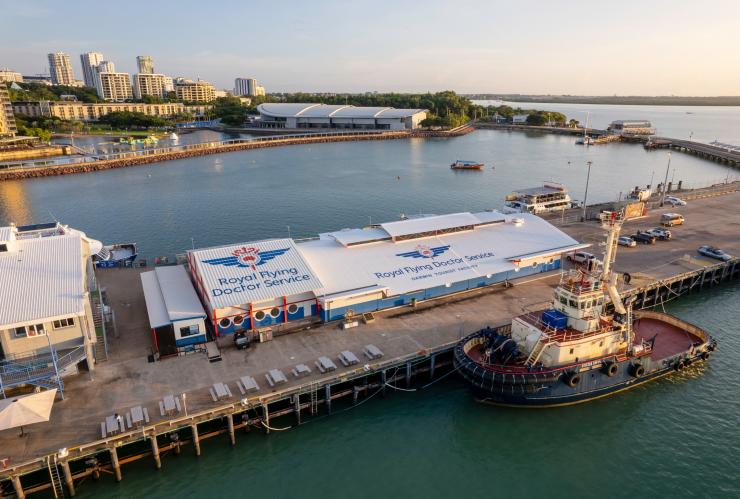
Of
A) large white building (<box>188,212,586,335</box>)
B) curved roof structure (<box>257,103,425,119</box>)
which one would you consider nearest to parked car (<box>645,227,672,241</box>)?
large white building (<box>188,212,586,335</box>)

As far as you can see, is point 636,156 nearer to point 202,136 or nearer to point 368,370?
point 368,370

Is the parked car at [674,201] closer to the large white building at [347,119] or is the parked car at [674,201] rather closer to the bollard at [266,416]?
the bollard at [266,416]

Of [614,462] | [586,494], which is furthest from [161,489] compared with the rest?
[614,462]

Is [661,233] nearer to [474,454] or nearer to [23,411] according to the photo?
[474,454]

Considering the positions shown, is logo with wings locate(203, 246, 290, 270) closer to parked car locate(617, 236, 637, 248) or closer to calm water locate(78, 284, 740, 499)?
calm water locate(78, 284, 740, 499)

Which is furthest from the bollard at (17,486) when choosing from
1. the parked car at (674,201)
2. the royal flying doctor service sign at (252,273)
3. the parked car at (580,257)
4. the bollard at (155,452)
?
the parked car at (674,201)
